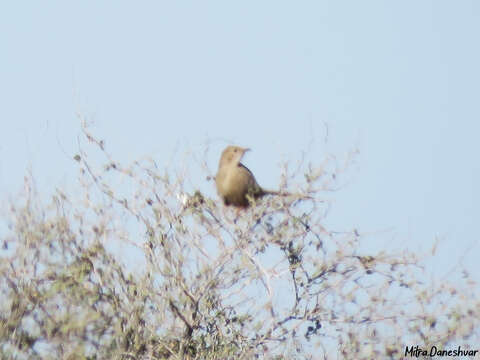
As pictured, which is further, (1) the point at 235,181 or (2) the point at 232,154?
(2) the point at 232,154

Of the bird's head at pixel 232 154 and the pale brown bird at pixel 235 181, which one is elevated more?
the bird's head at pixel 232 154

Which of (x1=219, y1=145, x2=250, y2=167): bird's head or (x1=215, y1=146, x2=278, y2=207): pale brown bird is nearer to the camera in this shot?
(x1=215, y1=146, x2=278, y2=207): pale brown bird

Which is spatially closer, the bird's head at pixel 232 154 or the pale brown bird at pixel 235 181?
the pale brown bird at pixel 235 181

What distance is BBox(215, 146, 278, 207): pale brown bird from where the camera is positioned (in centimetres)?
1981

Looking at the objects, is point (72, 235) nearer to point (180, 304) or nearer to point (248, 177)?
point (180, 304)

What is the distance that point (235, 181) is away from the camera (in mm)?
20125

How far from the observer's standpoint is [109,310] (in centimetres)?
1822

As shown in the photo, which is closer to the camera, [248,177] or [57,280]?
[57,280]

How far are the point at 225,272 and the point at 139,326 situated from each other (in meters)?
0.93

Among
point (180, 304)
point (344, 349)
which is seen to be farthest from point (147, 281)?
point (344, 349)

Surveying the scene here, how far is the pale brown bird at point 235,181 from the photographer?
19.8 m

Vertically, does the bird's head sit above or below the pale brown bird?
above

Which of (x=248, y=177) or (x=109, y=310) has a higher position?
(x=248, y=177)

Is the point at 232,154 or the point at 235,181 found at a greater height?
the point at 232,154
